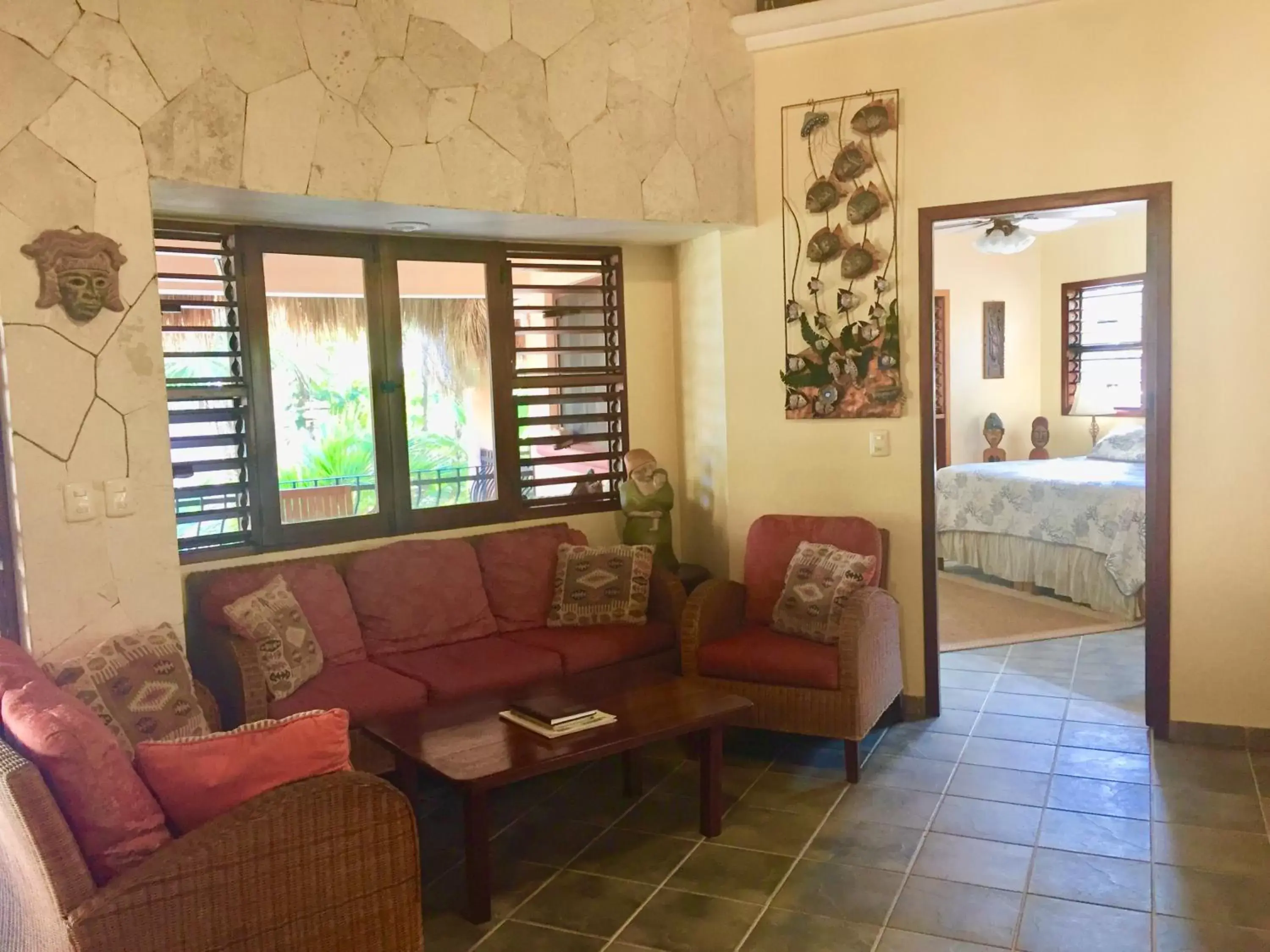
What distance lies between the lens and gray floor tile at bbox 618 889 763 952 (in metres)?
2.70

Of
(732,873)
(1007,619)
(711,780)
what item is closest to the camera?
(732,873)

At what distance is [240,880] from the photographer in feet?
6.76

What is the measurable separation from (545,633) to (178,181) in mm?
2187

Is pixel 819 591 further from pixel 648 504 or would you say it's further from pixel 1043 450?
pixel 1043 450

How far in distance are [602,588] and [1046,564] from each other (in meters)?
3.44

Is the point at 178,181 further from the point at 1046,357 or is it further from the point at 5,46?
the point at 1046,357

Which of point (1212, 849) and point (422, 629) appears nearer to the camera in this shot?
point (1212, 849)

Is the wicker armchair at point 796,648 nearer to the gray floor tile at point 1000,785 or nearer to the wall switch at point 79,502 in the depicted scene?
the gray floor tile at point 1000,785

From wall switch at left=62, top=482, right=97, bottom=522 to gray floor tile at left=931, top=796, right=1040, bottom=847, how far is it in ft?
9.50

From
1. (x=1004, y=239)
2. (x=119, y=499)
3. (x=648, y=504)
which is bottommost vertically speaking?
(x=648, y=504)

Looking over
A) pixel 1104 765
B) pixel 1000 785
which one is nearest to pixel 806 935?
pixel 1000 785

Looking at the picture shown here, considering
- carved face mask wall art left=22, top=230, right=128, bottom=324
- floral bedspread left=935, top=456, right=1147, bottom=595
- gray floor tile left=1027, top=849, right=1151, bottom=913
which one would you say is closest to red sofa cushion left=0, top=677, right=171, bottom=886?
carved face mask wall art left=22, top=230, right=128, bottom=324

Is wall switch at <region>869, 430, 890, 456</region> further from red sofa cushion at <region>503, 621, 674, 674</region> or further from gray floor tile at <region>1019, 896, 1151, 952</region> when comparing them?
gray floor tile at <region>1019, 896, 1151, 952</region>

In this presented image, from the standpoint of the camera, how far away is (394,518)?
4.37 metres
